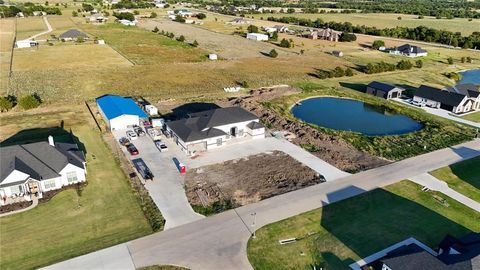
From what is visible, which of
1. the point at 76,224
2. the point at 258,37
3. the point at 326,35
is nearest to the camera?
the point at 76,224

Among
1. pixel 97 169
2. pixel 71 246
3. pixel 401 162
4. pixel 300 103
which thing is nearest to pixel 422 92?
pixel 300 103

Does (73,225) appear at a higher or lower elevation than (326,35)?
lower

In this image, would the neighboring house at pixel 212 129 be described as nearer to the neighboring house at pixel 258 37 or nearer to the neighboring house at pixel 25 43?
the neighboring house at pixel 25 43

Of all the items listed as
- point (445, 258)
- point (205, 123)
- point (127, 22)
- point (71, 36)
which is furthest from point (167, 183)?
point (127, 22)

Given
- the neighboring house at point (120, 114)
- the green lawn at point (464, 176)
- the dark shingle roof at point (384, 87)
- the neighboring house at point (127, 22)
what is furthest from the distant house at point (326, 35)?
the neighboring house at point (120, 114)

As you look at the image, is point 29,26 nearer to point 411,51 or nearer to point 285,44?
point 285,44

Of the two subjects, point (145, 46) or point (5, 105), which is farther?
point (145, 46)

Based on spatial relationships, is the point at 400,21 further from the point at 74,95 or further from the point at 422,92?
the point at 74,95

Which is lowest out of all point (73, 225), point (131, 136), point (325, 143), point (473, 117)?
point (73, 225)
